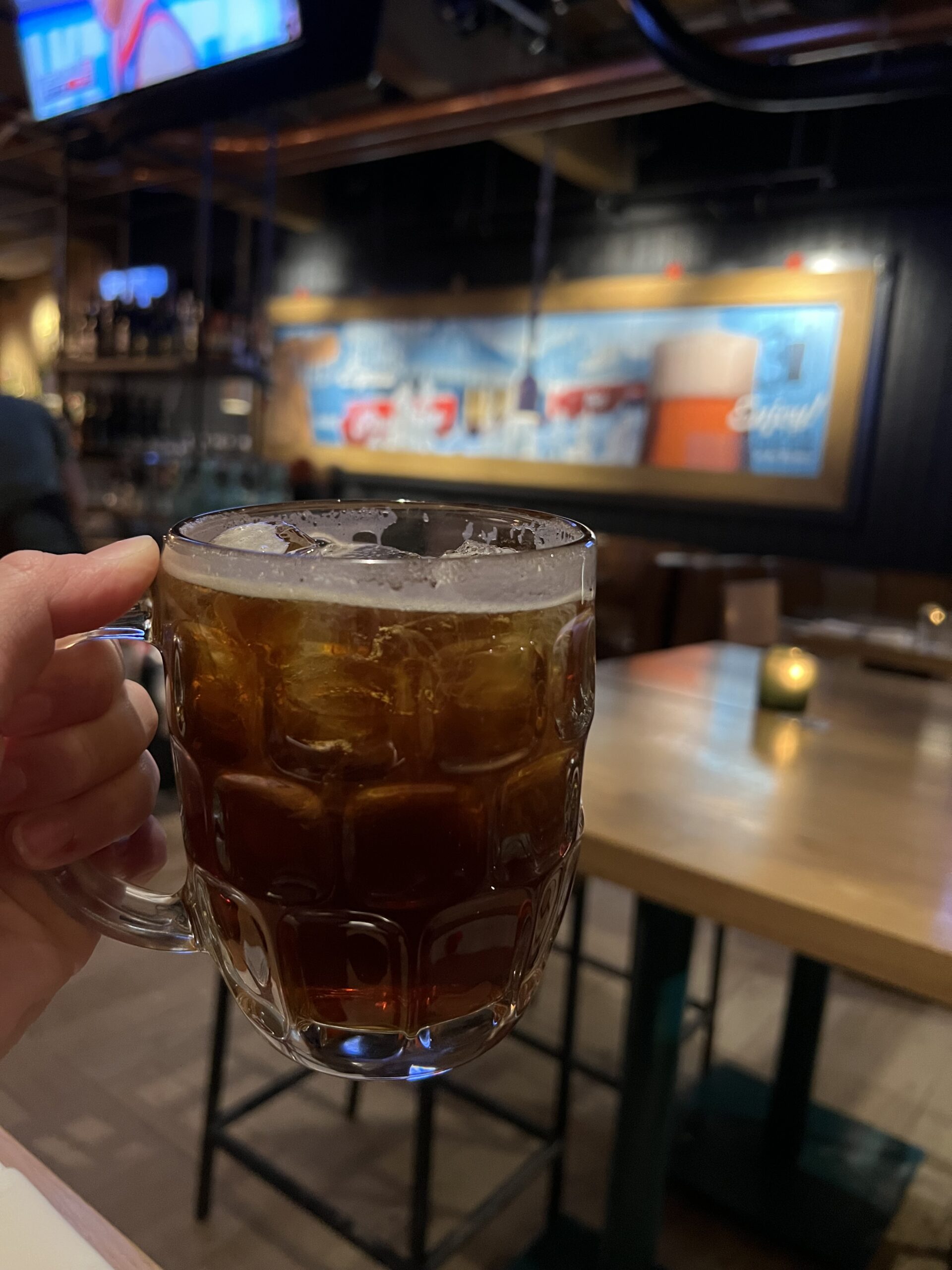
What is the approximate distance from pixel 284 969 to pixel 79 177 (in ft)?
24.4

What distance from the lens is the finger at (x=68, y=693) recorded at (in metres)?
0.73

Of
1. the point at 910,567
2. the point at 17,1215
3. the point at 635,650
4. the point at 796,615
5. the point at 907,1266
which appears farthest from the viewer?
the point at 910,567

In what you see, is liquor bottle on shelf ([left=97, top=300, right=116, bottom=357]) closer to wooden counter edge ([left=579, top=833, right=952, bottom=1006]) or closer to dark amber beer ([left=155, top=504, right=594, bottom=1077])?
wooden counter edge ([left=579, top=833, right=952, bottom=1006])

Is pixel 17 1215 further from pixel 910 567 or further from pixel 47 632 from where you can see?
pixel 910 567

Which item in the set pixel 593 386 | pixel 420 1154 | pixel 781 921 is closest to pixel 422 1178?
pixel 420 1154

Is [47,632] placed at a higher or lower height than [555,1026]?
higher

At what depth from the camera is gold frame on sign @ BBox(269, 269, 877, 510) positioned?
5641mm

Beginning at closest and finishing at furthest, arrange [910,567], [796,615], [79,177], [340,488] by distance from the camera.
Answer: [796,615] < [910,567] < [79,177] < [340,488]

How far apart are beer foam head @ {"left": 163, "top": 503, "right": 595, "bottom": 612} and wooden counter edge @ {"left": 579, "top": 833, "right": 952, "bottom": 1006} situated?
0.68 m

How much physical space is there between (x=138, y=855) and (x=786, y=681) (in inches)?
62.7

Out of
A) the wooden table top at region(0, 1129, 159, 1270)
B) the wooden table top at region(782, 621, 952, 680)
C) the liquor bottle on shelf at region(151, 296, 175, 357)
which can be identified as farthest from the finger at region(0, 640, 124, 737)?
the liquor bottle on shelf at region(151, 296, 175, 357)

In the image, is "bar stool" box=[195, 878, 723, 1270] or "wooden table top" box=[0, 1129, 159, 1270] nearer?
"wooden table top" box=[0, 1129, 159, 1270]

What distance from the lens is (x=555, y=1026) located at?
2758 mm

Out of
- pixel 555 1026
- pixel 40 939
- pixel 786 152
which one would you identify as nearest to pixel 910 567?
pixel 786 152
